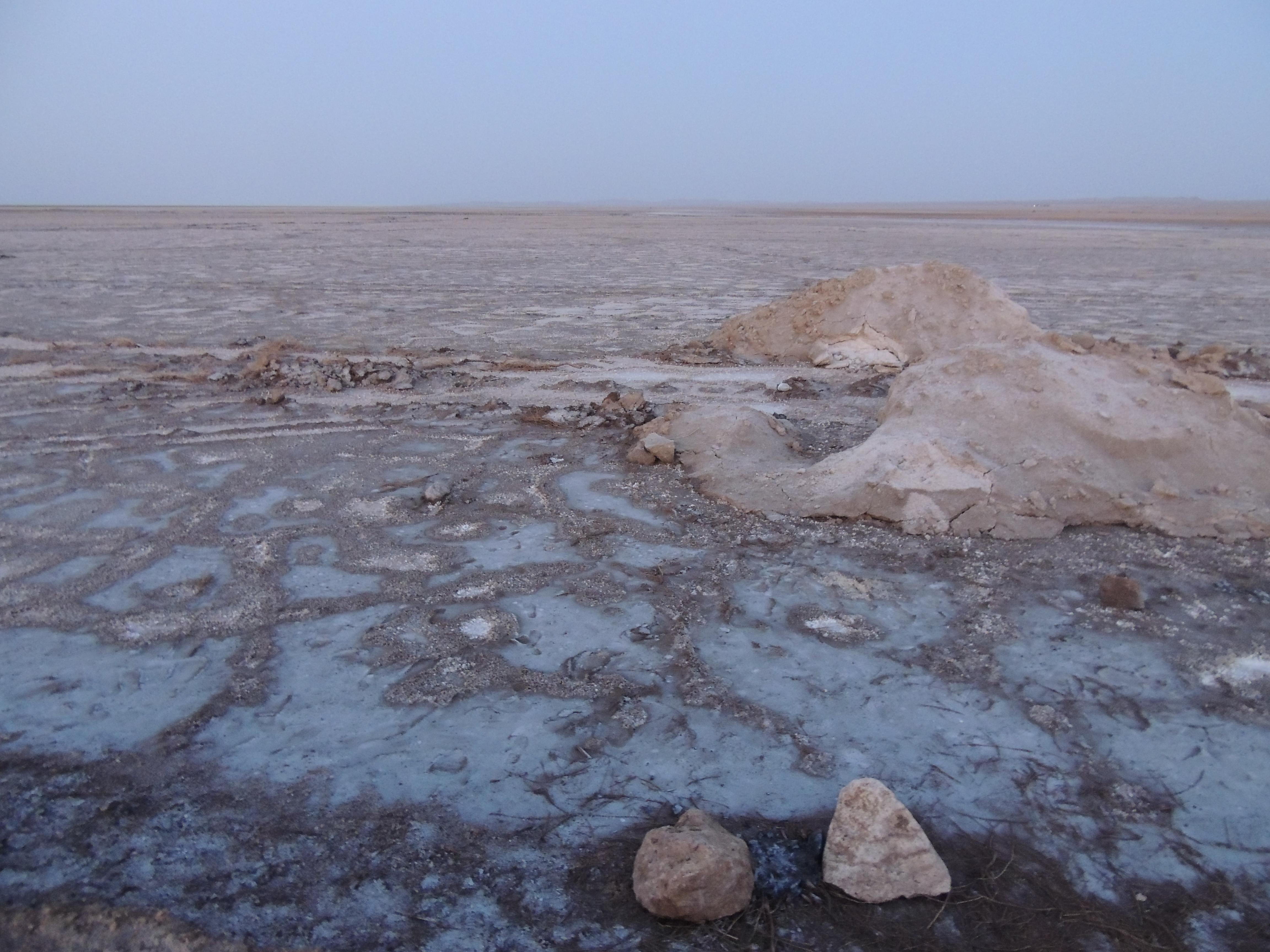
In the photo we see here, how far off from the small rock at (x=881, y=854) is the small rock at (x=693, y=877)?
9.2 inches

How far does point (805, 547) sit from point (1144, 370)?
2.49m

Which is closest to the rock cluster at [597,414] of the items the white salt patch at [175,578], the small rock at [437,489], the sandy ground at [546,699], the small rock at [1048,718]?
the sandy ground at [546,699]

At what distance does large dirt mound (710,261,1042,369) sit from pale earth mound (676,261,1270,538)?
2.53 m

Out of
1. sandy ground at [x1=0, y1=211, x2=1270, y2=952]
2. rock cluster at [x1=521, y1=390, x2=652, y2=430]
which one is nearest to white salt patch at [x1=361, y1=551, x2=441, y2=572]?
sandy ground at [x1=0, y1=211, x2=1270, y2=952]

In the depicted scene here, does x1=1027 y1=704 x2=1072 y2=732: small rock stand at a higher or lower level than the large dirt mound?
lower

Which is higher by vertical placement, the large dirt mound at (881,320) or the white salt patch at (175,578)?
the large dirt mound at (881,320)

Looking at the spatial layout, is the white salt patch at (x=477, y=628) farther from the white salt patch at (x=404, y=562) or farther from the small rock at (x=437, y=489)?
the small rock at (x=437, y=489)

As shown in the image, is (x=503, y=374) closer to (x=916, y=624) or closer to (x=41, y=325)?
(x=916, y=624)

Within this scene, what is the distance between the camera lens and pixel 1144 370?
5293 millimetres

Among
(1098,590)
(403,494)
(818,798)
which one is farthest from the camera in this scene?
(403,494)

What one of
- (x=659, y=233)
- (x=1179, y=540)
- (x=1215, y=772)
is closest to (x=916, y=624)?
(x=1215, y=772)

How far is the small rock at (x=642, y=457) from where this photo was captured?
5488mm

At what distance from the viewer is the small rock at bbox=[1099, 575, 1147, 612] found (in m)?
3.71

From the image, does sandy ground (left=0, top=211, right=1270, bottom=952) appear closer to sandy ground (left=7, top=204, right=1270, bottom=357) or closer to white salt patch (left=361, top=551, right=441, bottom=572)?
white salt patch (left=361, top=551, right=441, bottom=572)
